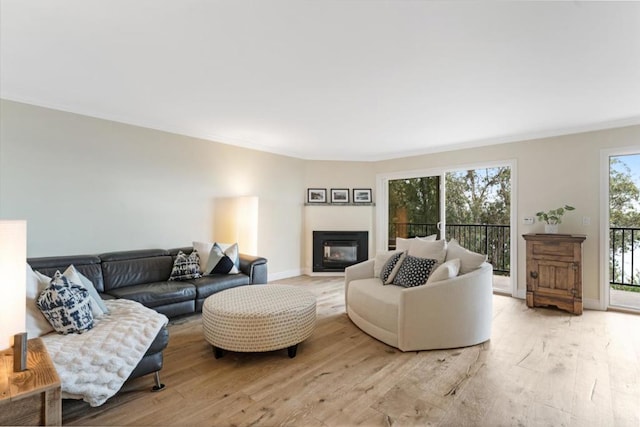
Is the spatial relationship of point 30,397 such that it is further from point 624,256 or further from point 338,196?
point 624,256

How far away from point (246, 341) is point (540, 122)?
418 cm

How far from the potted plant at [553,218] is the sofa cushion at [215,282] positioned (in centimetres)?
397

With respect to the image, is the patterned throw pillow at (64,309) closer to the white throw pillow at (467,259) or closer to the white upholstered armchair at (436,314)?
the white upholstered armchair at (436,314)

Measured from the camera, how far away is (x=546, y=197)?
421 centimetres

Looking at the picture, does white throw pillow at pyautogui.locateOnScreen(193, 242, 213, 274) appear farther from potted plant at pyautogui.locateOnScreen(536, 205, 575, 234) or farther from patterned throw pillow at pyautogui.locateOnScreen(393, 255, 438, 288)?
potted plant at pyautogui.locateOnScreen(536, 205, 575, 234)

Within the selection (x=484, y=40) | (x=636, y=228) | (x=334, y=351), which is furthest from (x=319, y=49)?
(x=636, y=228)

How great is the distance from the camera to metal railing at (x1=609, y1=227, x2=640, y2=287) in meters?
4.06

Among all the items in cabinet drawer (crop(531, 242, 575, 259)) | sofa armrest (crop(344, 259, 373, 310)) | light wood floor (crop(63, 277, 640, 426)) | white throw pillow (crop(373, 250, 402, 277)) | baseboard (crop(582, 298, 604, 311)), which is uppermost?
cabinet drawer (crop(531, 242, 575, 259))

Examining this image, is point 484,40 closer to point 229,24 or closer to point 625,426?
point 229,24

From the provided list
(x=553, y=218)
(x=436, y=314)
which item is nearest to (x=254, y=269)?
(x=436, y=314)

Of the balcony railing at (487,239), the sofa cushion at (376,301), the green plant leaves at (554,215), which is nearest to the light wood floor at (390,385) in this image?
the sofa cushion at (376,301)

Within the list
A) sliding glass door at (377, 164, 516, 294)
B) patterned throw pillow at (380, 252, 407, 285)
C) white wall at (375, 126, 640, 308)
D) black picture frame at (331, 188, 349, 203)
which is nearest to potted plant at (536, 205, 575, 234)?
white wall at (375, 126, 640, 308)

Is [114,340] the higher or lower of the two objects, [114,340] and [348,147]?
the lower

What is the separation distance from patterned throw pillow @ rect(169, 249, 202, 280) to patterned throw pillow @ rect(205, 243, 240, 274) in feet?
0.47
